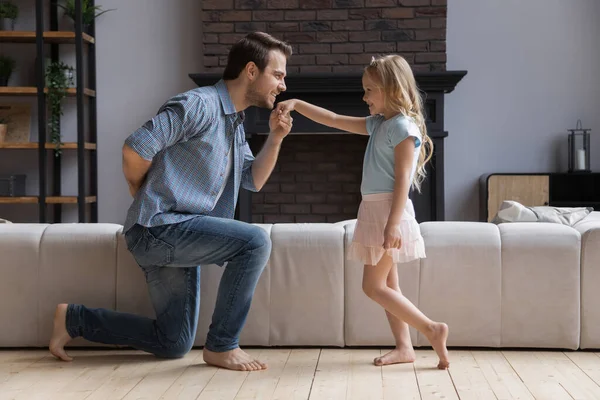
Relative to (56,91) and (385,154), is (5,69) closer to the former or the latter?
(56,91)

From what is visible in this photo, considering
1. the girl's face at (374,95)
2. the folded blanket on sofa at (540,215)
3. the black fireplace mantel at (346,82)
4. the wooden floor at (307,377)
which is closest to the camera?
the wooden floor at (307,377)

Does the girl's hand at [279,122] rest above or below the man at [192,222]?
above

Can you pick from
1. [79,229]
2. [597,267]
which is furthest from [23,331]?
[597,267]

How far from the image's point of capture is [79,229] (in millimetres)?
2781

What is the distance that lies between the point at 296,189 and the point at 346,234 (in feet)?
11.0

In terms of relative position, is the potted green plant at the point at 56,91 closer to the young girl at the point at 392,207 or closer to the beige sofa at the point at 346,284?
the beige sofa at the point at 346,284

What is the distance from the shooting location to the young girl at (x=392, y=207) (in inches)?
98.2

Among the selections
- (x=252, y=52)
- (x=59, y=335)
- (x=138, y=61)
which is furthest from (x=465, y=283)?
(x=138, y=61)

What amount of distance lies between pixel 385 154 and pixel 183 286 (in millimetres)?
762

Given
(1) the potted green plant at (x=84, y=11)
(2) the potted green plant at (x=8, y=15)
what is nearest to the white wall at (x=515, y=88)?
(1) the potted green plant at (x=84, y=11)

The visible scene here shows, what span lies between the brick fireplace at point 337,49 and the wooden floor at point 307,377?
118 inches

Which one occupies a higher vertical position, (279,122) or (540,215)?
(279,122)

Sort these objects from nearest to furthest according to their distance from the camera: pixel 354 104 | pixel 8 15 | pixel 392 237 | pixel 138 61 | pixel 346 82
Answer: pixel 392 237 → pixel 346 82 → pixel 354 104 → pixel 8 15 → pixel 138 61

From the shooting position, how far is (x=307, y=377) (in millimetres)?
2436
